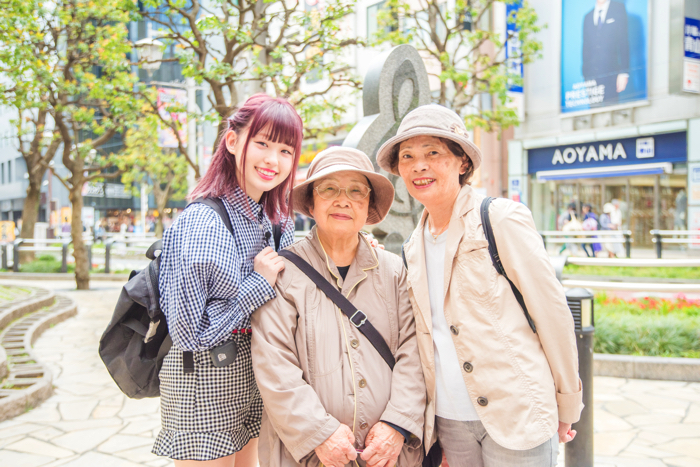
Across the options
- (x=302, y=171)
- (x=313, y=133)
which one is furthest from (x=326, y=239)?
(x=302, y=171)

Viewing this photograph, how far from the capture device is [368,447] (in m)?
1.89

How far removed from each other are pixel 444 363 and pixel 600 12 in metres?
19.3

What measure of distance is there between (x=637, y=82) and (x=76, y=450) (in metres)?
18.3

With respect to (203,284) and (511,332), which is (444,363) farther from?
(203,284)

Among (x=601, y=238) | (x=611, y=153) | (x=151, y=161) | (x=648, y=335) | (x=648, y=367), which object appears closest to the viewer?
(x=648, y=367)

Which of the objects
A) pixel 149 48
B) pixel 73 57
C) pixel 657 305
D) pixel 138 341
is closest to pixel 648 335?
pixel 657 305

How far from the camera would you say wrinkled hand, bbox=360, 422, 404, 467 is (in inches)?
74.4

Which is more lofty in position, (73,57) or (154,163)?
(73,57)

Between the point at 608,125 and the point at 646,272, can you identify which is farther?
the point at 608,125

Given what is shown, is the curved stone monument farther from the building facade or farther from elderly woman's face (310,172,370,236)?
the building facade

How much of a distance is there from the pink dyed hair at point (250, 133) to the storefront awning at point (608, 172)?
57.9 feet

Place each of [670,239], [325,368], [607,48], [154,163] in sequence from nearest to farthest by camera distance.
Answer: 1. [325,368]
2. [670,239]
3. [607,48]
4. [154,163]

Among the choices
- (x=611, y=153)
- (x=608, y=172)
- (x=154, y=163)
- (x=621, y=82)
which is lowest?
(x=608, y=172)

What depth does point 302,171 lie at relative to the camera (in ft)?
87.2
